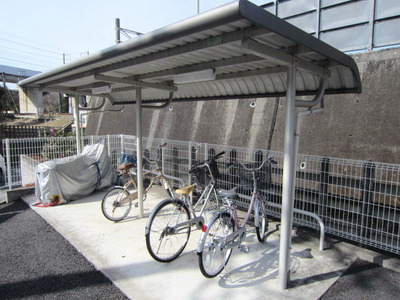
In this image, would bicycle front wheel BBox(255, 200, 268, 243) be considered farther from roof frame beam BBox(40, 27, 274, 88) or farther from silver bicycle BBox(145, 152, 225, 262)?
roof frame beam BBox(40, 27, 274, 88)

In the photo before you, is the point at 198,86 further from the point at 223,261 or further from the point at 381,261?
the point at 381,261

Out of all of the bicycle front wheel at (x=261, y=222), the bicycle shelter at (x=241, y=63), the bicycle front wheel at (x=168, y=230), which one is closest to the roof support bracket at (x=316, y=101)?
the bicycle shelter at (x=241, y=63)

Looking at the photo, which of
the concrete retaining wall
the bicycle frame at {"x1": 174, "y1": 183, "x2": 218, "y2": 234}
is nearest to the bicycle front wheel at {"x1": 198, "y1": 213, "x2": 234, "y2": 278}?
the bicycle frame at {"x1": 174, "y1": 183, "x2": 218, "y2": 234}

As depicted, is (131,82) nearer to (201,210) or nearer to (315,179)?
(201,210)

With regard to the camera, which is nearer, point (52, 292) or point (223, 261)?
point (52, 292)

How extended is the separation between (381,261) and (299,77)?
7.35ft

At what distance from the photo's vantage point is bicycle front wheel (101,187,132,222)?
12.8ft

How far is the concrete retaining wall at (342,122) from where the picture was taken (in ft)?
13.8

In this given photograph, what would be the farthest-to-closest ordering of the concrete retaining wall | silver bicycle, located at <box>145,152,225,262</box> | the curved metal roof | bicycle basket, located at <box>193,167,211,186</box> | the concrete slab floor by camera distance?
the concrete retaining wall, bicycle basket, located at <box>193,167,211,186</box>, silver bicycle, located at <box>145,152,225,262</box>, the concrete slab floor, the curved metal roof

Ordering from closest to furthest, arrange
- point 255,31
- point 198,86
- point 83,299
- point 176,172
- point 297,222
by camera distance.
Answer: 1. point 255,31
2. point 83,299
3. point 297,222
4. point 198,86
5. point 176,172

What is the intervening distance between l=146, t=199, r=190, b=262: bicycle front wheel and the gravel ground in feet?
1.93

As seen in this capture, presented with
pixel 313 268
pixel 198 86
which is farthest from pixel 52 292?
pixel 198 86

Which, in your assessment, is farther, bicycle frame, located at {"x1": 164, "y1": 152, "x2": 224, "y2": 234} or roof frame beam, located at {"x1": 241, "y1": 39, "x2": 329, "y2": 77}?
bicycle frame, located at {"x1": 164, "y1": 152, "x2": 224, "y2": 234}

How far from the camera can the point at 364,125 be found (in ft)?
14.5
